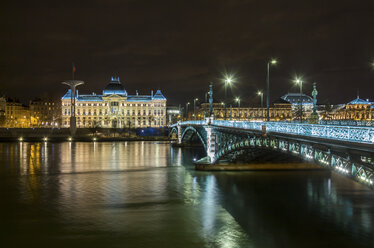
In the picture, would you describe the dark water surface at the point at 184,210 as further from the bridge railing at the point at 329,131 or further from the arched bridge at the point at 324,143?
the bridge railing at the point at 329,131

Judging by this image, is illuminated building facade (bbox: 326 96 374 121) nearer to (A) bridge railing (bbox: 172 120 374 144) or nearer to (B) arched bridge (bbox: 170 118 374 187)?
(B) arched bridge (bbox: 170 118 374 187)

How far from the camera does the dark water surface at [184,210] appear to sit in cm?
2453

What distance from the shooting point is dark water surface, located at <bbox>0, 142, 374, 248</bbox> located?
2453 centimetres

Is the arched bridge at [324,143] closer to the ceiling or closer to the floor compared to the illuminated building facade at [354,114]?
closer to the floor

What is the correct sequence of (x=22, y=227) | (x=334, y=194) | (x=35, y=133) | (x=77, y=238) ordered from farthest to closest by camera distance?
(x=35, y=133), (x=334, y=194), (x=22, y=227), (x=77, y=238)

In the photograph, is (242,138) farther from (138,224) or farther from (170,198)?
(138,224)

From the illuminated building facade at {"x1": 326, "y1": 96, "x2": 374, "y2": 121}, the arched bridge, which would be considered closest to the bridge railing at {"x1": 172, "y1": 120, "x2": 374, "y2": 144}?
the arched bridge

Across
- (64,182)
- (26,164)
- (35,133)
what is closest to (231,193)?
(64,182)

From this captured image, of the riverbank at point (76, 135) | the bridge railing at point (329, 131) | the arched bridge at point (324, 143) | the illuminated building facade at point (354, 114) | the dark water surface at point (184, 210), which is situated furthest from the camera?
the riverbank at point (76, 135)

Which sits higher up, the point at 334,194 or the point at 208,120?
the point at 208,120

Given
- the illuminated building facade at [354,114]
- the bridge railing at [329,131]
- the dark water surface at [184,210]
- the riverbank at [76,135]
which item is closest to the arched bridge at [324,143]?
the bridge railing at [329,131]

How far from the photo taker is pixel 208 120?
5106 cm

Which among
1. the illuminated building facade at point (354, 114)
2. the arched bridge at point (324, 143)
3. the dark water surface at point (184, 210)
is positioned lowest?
the dark water surface at point (184, 210)

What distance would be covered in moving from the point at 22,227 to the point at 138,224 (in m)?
7.67
